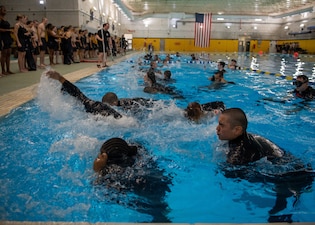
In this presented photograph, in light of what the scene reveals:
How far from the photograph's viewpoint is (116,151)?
8.53ft

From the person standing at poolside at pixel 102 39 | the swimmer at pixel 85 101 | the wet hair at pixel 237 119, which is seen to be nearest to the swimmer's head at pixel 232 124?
the wet hair at pixel 237 119

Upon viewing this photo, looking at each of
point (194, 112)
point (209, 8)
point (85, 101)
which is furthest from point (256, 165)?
point (209, 8)

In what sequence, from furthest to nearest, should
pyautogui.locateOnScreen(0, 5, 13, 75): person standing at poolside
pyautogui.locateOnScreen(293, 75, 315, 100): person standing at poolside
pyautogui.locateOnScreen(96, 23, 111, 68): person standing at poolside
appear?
pyautogui.locateOnScreen(96, 23, 111, 68): person standing at poolside
pyautogui.locateOnScreen(0, 5, 13, 75): person standing at poolside
pyautogui.locateOnScreen(293, 75, 315, 100): person standing at poolside

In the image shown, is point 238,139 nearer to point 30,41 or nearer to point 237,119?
point 237,119

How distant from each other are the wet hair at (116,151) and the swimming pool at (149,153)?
0.97 ft

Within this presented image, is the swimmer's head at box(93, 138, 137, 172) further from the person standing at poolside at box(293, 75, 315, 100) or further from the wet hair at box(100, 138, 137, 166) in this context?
the person standing at poolside at box(293, 75, 315, 100)

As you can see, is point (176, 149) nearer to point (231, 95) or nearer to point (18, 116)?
point (18, 116)

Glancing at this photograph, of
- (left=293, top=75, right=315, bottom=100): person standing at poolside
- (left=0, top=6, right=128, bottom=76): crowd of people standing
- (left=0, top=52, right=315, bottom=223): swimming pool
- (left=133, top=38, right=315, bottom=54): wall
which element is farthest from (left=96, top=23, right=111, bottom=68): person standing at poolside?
(left=133, top=38, right=315, bottom=54): wall

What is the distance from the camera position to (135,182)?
2.62 meters

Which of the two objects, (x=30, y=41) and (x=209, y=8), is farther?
(x=209, y=8)

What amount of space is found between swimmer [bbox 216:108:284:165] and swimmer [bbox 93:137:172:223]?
78 cm

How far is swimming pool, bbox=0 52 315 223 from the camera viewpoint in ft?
7.59

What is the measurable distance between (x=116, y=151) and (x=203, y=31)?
31.3 metres

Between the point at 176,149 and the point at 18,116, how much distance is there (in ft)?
9.79
